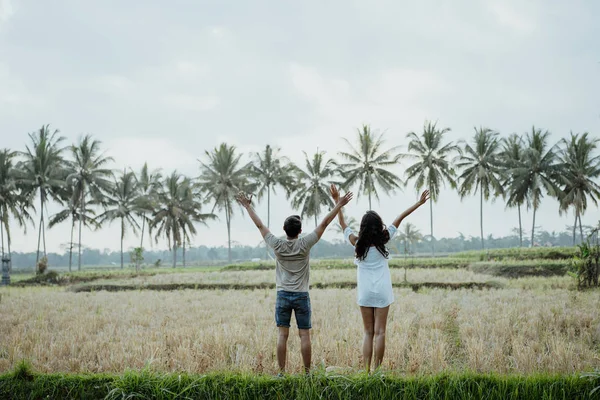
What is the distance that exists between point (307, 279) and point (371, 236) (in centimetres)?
74

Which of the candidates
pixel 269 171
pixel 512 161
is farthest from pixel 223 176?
pixel 512 161

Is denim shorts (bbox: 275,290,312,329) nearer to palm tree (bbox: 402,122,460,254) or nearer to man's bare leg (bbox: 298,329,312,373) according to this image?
man's bare leg (bbox: 298,329,312,373)

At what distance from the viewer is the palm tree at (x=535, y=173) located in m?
34.1

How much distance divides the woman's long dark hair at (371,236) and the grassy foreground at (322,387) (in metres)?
1.13

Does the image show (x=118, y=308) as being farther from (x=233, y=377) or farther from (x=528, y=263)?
(x=528, y=263)

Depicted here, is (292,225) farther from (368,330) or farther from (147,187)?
(147,187)

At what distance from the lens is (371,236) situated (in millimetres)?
4082

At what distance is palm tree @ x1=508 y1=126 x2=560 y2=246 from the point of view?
112ft

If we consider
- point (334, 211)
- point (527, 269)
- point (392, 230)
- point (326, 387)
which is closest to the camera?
point (326, 387)

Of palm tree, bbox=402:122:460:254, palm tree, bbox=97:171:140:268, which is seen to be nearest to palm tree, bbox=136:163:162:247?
palm tree, bbox=97:171:140:268

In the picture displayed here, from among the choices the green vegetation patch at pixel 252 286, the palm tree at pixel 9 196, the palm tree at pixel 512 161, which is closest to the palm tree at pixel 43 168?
the palm tree at pixel 9 196

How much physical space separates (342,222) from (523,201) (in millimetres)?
37665

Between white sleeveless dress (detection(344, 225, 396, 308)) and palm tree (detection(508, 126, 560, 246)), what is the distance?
1323 inches

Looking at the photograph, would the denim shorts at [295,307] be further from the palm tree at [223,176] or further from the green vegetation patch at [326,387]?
the palm tree at [223,176]
